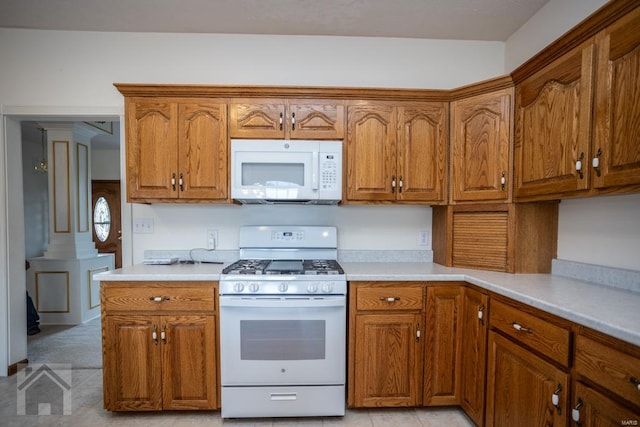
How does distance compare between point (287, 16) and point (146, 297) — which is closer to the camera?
point (146, 297)

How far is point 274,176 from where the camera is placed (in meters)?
2.02

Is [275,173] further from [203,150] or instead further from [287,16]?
[287,16]

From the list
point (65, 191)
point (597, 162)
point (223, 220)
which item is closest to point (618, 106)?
point (597, 162)

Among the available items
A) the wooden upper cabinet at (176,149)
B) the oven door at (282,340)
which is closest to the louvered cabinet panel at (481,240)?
the oven door at (282,340)

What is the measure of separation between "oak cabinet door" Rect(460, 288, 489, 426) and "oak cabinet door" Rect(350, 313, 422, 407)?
28cm

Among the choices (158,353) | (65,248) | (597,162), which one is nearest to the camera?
(597,162)

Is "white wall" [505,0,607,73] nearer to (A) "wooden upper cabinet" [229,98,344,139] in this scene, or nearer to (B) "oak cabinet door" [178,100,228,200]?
(A) "wooden upper cabinet" [229,98,344,139]

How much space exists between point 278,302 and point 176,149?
4.17 feet

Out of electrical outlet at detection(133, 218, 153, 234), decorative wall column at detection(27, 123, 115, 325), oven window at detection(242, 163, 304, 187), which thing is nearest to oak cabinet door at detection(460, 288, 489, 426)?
oven window at detection(242, 163, 304, 187)

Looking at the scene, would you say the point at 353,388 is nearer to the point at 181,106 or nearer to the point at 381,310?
the point at 381,310

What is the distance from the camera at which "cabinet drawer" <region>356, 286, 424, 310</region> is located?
182 cm

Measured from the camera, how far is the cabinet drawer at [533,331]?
1160 millimetres

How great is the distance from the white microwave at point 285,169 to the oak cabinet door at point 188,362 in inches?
34.3

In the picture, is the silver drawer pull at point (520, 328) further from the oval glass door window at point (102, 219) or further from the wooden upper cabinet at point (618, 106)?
the oval glass door window at point (102, 219)
